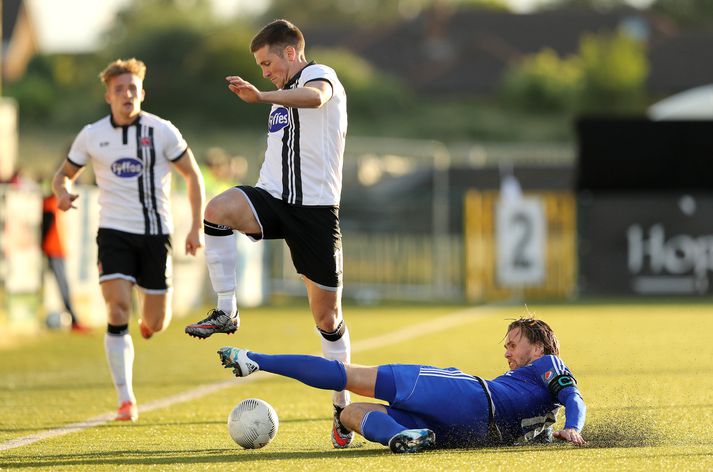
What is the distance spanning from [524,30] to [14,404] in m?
69.0

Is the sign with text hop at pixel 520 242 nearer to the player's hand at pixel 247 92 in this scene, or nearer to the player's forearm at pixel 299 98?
the player's forearm at pixel 299 98

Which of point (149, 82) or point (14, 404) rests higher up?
point (149, 82)

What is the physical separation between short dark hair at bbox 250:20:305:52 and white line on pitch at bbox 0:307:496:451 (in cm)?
251

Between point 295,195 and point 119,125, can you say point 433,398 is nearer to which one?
point 295,195

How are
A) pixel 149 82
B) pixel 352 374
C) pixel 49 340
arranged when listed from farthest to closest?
pixel 149 82 < pixel 49 340 < pixel 352 374

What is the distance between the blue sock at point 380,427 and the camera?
22.1 ft

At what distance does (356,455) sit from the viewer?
691 cm

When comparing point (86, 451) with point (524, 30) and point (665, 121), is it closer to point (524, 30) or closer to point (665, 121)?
point (665, 121)

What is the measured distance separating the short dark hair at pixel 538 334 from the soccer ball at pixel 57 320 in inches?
396

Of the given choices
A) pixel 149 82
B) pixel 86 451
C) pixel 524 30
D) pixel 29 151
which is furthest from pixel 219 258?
pixel 524 30

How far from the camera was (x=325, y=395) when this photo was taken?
10273mm

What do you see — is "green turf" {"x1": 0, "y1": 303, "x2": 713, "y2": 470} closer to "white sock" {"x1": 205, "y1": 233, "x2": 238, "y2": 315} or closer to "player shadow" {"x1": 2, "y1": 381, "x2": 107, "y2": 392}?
"player shadow" {"x1": 2, "y1": 381, "x2": 107, "y2": 392}

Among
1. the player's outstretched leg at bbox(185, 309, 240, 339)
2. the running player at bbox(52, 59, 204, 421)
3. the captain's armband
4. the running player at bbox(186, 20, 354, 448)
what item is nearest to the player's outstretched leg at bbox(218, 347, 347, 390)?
the player's outstretched leg at bbox(185, 309, 240, 339)

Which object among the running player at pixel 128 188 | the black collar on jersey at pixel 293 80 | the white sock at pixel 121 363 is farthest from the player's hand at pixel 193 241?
the black collar on jersey at pixel 293 80
